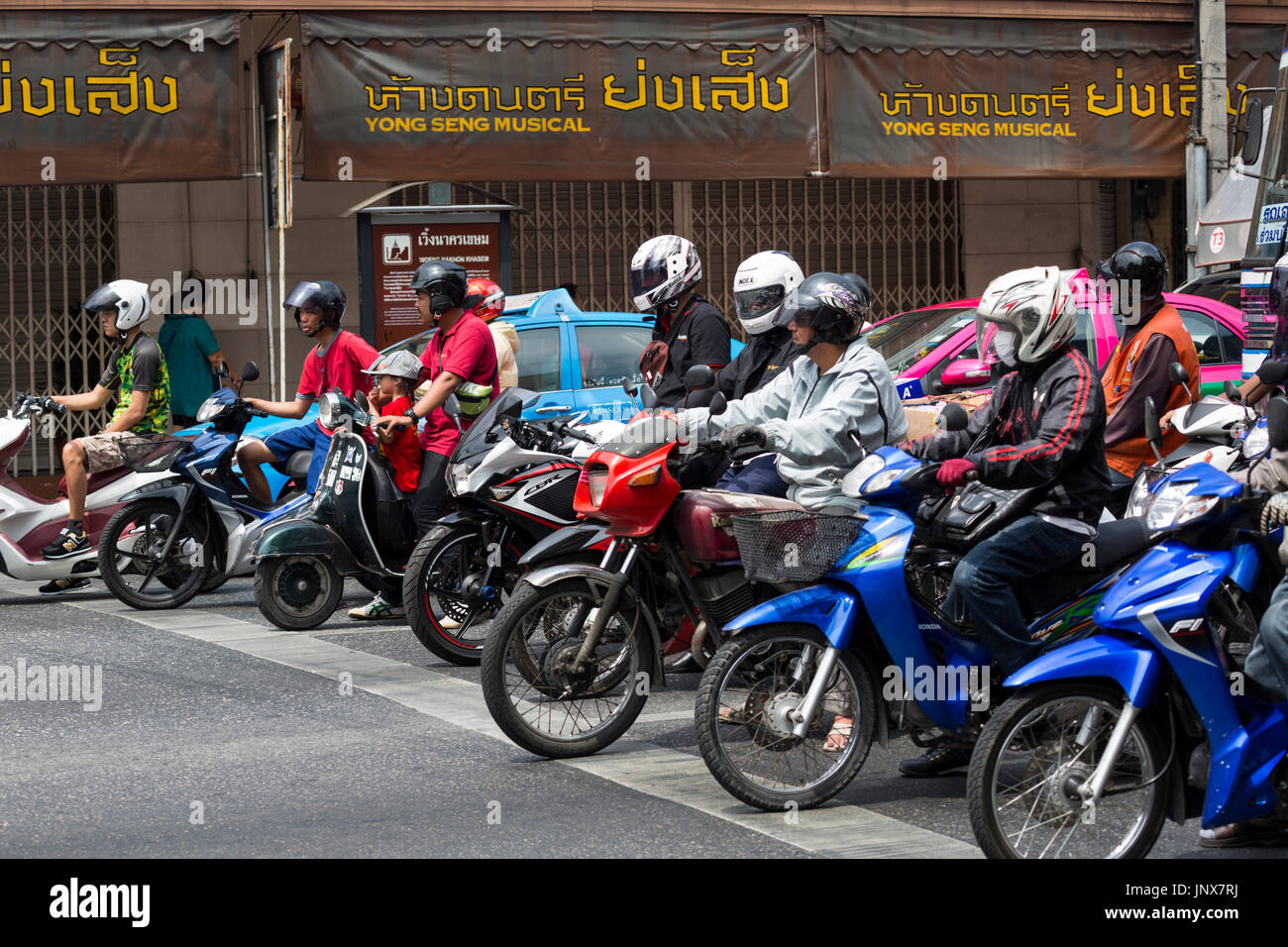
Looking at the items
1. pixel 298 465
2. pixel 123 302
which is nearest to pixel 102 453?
pixel 123 302

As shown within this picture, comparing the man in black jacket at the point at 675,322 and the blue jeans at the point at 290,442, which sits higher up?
the man in black jacket at the point at 675,322

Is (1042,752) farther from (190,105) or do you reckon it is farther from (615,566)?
(190,105)

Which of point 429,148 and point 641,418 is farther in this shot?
point 429,148

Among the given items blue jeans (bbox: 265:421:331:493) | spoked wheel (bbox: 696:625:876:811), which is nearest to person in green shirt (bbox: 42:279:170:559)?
blue jeans (bbox: 265:421:331:493)

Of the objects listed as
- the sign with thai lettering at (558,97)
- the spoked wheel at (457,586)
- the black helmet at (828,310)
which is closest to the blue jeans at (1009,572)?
the black helmet at (828,310)

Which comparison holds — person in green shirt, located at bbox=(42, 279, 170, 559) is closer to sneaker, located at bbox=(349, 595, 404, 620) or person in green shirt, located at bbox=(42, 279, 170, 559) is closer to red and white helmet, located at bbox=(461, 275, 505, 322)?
sneaker, located at bbox=(349, 595, 404, 620)

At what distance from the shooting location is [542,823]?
18.4 ft

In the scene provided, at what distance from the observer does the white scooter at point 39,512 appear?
1009 centimetres

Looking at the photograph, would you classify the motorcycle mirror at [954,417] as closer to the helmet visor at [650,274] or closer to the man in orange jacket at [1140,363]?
the man in orange jacket at [1140,363]

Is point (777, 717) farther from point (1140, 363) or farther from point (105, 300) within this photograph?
point (105, 300)

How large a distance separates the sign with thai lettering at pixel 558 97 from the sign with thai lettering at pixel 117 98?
2.47 feet

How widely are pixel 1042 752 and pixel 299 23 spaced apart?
11.6 meters

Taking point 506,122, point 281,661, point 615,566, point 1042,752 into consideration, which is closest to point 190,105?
point 506,122
